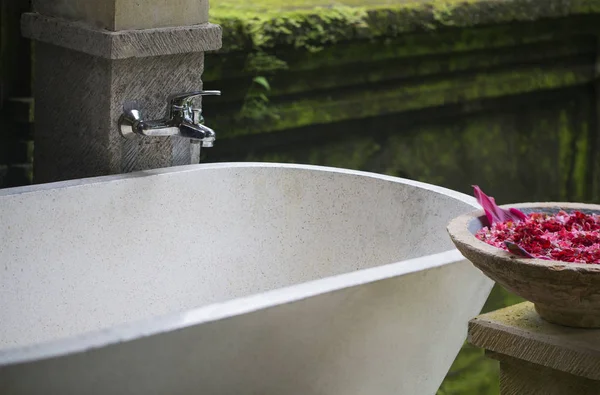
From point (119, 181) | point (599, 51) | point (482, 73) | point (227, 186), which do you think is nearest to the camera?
point (119, 181)

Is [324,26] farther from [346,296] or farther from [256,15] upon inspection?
[346,296]

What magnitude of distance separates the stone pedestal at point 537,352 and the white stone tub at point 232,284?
19 cm

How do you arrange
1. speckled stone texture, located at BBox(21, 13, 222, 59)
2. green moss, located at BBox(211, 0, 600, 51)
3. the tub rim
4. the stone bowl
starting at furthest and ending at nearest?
green moss, located at BBox(211, 0, 600, 51) < speckled stone texture, located at BBox(21, 13, 222, 59) < the stone bowl < the tub rim

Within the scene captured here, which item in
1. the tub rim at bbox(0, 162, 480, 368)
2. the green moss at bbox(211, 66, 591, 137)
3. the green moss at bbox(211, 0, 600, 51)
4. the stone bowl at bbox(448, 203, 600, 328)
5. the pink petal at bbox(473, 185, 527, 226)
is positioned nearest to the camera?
the tub rim at bbox(0, 162, 480, 368)

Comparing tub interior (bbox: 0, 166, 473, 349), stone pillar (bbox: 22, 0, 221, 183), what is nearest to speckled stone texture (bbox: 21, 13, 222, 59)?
stone pillar (bbox: 22, 0, 221, 183)

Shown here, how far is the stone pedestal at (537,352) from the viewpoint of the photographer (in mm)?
1671

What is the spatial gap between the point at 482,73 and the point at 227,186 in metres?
1.62

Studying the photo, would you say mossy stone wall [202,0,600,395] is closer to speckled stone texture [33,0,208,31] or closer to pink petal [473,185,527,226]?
speckled stone texture [33,0,208,31]

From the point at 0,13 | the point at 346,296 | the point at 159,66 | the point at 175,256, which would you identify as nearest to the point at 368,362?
the point at 346,296

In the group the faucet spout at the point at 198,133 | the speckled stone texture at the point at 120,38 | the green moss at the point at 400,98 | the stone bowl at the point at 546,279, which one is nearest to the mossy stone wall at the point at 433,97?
the green moss at the point at 400,98

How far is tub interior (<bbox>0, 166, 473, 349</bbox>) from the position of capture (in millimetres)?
2268

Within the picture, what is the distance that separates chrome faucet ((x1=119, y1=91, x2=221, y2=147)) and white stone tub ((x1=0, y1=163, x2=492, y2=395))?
0.10 meters

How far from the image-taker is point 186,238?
2545 mm

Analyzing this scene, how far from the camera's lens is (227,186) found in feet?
8.54
